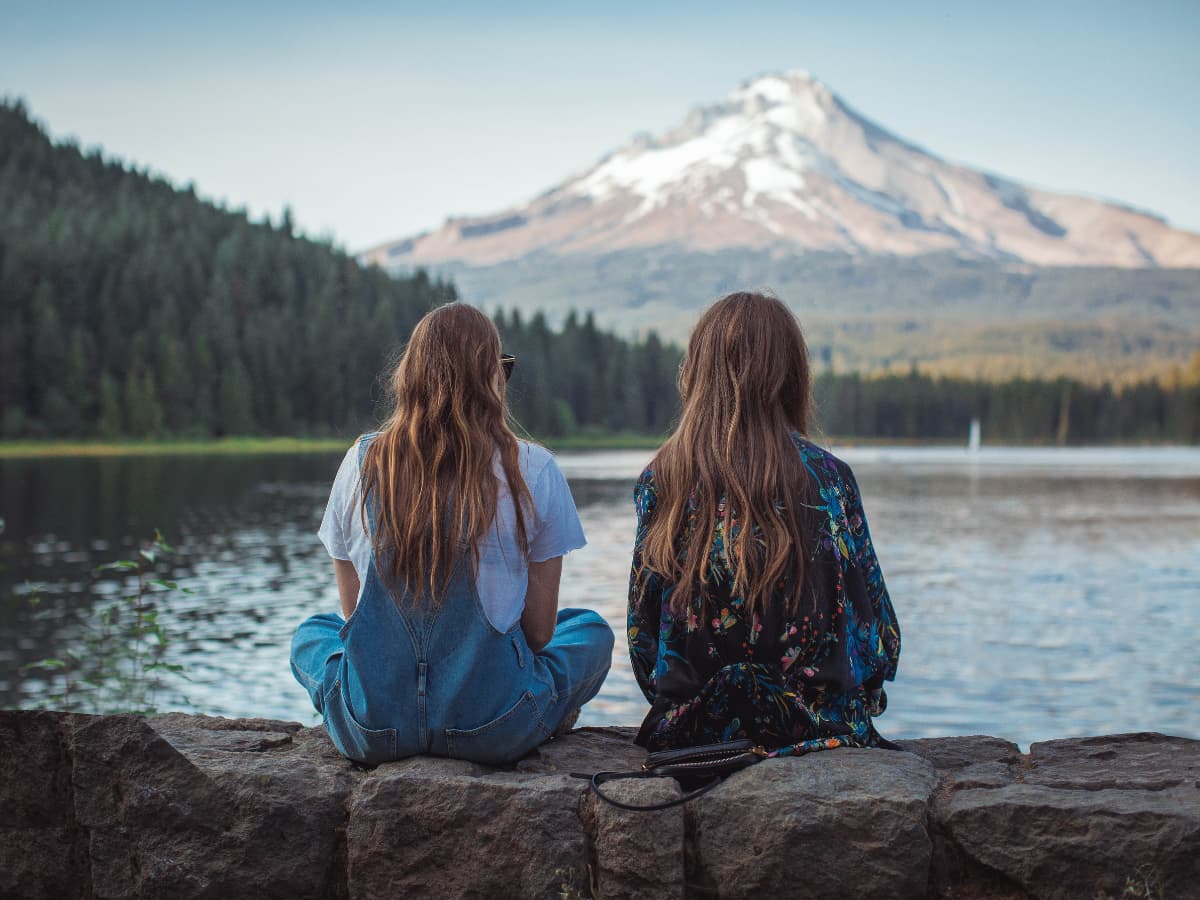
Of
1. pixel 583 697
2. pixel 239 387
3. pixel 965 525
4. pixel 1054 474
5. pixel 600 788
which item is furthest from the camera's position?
pixel 239 387

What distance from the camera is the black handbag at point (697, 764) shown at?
Result: 12.3ft

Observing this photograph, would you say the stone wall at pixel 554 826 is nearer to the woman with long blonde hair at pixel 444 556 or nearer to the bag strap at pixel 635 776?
the bag strap at pixel 635 776

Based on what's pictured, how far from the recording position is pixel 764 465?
3.88m

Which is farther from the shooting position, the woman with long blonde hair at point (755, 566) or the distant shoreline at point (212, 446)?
the distant shoreline at point (212, 446)

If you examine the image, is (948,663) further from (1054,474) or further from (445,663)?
(1054,474)

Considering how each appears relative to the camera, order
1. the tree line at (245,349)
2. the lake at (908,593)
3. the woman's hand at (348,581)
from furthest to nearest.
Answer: the tree line at (245,349) → the lake at (908,593) → the woman's hand at (348,581)

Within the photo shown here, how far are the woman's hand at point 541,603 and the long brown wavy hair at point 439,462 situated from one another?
0.67 feet

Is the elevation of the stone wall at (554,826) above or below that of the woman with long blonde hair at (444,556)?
below

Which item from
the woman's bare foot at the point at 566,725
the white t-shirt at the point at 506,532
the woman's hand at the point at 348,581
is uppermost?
the white t-shirt at the point at 506,532

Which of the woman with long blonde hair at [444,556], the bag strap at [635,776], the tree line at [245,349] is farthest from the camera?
the tree line at [245,349]

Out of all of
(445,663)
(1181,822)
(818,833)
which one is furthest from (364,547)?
(1181,822)

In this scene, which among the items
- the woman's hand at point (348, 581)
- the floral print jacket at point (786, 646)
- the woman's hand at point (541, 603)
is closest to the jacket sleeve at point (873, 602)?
the floral print jacket at point (786, 646)

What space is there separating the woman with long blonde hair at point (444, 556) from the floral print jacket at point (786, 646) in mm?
405

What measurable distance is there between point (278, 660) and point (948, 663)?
9.30 m
